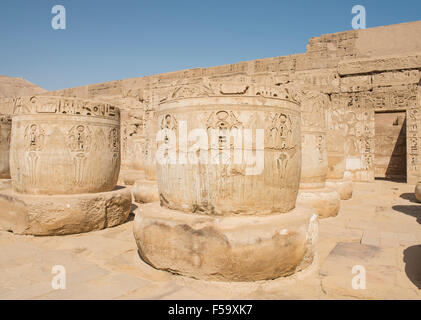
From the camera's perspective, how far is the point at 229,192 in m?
2.51

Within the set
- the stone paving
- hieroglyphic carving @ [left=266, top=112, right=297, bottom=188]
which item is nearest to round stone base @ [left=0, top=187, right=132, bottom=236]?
the stone paving

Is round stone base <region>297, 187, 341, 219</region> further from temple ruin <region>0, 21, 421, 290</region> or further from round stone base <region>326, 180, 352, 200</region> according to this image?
round stone base <region>326, 180, 352, 200</region>

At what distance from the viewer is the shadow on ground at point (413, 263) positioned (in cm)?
251

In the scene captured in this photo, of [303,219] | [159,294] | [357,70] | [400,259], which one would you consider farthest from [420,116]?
[159,294]

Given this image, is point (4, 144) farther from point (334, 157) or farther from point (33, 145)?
point (334, 157)

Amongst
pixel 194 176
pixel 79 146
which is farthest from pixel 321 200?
pixel 79 146

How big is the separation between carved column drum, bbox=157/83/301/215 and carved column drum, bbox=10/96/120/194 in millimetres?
1729

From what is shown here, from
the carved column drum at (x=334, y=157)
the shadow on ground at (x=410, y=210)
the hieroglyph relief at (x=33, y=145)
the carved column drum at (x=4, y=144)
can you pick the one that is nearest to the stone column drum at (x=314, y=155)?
the shadow on ground at (x=410, y=210)

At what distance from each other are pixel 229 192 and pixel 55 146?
240 cm

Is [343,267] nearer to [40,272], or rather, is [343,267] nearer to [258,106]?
[258,106]

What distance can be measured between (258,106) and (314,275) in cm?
140

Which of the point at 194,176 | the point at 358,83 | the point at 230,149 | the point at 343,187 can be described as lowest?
the point at 343,187

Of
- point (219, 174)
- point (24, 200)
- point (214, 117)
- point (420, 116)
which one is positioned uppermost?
point (420, 116)

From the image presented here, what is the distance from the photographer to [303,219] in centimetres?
254
